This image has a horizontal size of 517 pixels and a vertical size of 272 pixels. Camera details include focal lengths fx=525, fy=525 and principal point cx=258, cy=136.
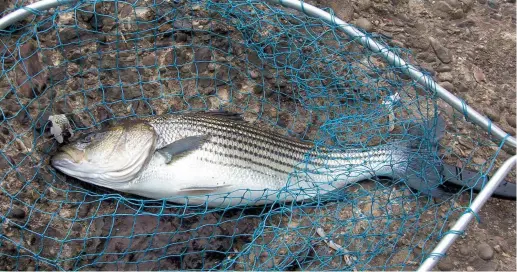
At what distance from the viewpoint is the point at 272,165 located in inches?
147

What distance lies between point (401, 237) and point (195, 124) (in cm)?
172

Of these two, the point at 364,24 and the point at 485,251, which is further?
the point at 364,24

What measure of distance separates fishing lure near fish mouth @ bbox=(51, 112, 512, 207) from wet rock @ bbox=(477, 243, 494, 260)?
20.3 inches

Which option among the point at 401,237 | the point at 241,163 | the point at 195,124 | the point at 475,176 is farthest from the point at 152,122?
the point at 475,176

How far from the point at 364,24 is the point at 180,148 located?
234 centimetres

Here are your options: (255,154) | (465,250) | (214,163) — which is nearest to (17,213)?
(214,163)

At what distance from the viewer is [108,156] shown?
3553mm

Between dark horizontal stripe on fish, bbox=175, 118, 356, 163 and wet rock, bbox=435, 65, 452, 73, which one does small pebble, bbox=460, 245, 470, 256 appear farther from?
wet rock, bbox=435, 65, 452, 73

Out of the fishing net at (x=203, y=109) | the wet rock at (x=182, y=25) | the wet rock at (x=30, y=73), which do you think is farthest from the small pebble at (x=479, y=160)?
the wet rock at (x=30, y=73)

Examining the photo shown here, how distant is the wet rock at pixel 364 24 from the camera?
16.1 ft

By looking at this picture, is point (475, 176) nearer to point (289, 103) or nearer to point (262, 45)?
point (289, 103)

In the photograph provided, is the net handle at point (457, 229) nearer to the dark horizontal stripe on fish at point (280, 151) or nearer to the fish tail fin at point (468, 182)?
the fish tail fin at point (468, 182)

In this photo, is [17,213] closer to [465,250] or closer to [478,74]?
[465,250]

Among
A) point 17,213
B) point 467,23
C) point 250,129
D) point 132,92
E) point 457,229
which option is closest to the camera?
point 457,229
